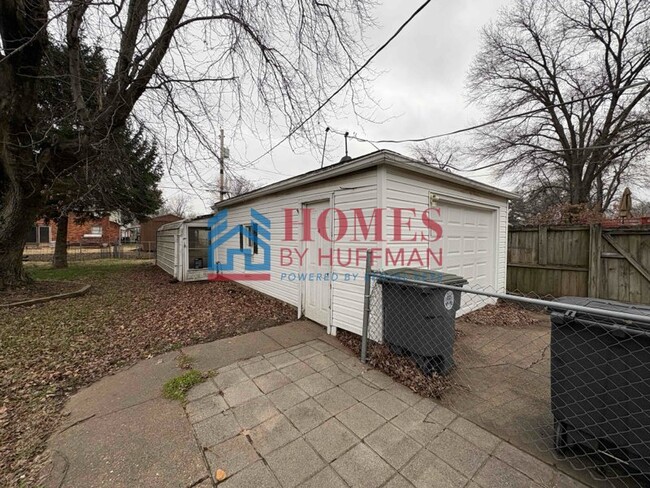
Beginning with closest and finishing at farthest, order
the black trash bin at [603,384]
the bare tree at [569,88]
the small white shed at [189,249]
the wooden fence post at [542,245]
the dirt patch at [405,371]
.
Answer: the black trash bin at [603,384], the dirt patch at [405,371], the wooden fence post at [542,245], the small white shed at [189,249], the bare tree at [569,88]

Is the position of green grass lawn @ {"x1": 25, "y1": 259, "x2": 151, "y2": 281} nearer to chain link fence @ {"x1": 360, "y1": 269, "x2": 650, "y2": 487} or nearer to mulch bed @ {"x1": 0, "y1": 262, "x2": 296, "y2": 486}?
mulch bed @ {"x1": 0, "y1": 262, "x2": 296, "y2": 486}

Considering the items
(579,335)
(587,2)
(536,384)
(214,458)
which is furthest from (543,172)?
(214,458)

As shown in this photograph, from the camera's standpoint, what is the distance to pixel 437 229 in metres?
4.35

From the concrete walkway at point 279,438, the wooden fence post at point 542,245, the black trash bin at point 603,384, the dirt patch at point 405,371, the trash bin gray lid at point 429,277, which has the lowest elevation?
the concrete walkway at point 279,438

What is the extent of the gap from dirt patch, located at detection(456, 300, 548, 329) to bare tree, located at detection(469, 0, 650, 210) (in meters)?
7.11

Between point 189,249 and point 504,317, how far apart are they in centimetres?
910

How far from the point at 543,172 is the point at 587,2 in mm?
6191

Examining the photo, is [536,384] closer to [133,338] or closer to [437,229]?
[437,229]

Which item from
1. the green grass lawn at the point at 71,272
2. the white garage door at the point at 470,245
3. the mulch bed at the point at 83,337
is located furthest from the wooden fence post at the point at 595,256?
the green grass lawn at the point at 71,272

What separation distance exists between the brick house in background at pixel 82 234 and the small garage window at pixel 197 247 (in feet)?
52.6

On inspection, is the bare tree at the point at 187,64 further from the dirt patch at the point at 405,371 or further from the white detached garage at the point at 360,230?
the dirt patch at the point at 405,371

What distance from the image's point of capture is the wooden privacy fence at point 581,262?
4.72m

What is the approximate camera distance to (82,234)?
21.8 m

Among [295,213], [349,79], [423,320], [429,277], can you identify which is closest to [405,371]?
[423,320]
